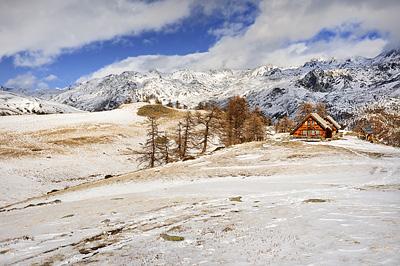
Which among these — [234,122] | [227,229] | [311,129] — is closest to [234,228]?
[227,229]

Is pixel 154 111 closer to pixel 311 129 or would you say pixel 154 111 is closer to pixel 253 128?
pixel 253 128

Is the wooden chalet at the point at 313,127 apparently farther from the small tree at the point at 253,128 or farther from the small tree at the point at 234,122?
the small tree at the point at 234,122

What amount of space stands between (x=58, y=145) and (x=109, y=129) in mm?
19724

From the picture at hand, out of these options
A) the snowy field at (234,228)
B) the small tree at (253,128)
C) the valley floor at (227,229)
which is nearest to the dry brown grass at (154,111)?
the small tree at (253,128)

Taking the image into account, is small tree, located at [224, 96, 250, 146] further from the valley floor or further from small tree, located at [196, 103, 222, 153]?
the valley floor

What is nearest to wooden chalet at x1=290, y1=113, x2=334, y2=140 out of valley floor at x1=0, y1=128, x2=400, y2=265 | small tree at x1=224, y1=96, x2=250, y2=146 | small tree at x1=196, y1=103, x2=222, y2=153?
small tree at x1=224, y1=96, x2=250, y2=146

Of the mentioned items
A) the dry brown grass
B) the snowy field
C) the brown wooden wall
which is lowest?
the snowy field

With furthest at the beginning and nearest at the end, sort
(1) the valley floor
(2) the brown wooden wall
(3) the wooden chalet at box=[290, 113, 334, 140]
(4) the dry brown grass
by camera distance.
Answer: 1. (4) the dry brown grass
2. (2) the brown wooden wall
3. (3) the wooden chalet at box=[290, 113, 334, 140]
4. (1) the valley floor

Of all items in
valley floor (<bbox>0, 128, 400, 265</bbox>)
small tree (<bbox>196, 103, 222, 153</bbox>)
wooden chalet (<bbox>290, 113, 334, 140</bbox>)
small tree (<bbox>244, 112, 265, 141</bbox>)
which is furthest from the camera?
wooden chalet (<bbox>290, 113, 334, 140</bbox>)

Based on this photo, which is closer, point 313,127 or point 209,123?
point 209,123

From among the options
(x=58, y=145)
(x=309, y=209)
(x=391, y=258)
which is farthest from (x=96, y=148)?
(x=391, y=258)

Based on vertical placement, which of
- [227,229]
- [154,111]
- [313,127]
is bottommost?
[227,229]

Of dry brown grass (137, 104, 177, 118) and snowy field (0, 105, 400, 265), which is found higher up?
dry brown grass (137, 104, 177, 118)

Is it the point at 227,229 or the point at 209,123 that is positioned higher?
the point at 209,123
